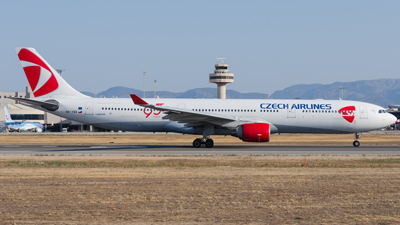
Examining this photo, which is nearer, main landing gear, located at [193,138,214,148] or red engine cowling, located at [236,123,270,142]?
red engine cowling, located at [236,123,270,142]

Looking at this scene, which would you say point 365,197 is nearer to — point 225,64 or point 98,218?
point 98,218

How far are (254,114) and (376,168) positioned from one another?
1412cm

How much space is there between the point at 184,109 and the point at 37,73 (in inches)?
440

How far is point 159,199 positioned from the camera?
11.7 meters

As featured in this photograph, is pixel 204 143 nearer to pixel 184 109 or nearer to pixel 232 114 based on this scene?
pixel 184 109

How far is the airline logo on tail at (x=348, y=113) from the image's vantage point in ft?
108

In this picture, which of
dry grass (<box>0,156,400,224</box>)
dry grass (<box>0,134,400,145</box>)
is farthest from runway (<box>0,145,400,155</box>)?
dry grass (<box>0,134,400,145</box>)

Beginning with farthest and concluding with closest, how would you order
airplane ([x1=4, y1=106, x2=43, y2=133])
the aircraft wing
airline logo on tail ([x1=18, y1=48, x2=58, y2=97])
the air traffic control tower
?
the air traffic control tower → airplane ([x1=4, y1=106, x2=43, y2=133]) → airline logo on tail ([x1=18, y1=48, x2=58, y2=97]) → the aircraft wing

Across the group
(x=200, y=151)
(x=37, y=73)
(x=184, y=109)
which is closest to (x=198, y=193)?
(x=200, y=151)

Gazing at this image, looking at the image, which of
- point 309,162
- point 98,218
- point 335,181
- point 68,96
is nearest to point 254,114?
point 309,162

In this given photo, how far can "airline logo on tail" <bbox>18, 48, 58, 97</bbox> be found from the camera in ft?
107

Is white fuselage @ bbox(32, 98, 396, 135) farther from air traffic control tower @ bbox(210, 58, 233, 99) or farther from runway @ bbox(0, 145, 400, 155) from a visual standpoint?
air traffic control tower @ bbox(210, 58, 233, 99)

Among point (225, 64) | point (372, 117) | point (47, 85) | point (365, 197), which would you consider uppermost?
point (225, 64)

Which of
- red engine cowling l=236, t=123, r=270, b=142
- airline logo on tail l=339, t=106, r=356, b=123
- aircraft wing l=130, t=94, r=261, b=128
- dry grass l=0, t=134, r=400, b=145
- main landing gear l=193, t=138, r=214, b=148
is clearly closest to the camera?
red engine cowling l=236, t=123, r=270, b=142
